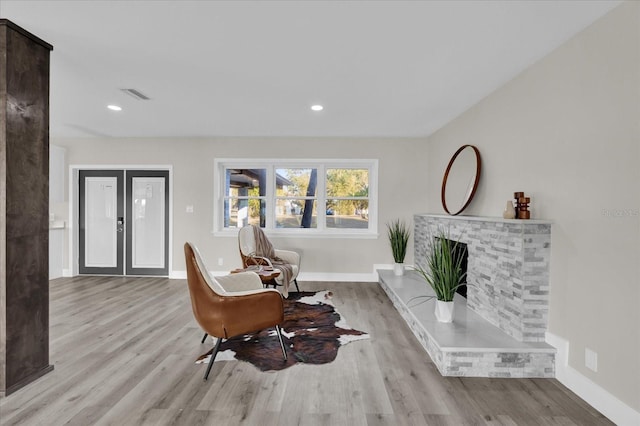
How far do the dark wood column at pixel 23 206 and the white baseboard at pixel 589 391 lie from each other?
376cm

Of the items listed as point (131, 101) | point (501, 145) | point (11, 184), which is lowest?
point (11, 184)

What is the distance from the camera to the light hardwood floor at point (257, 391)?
196 cm

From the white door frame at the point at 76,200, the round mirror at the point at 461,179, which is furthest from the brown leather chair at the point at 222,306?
the white door frame at the point at 76,200

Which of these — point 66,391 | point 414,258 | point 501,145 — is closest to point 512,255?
point 501,145

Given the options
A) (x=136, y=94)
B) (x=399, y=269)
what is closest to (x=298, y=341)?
(x=399, y=269)

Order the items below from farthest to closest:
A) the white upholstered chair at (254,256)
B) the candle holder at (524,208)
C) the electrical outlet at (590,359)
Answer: the white upholstered chair at (254,256) < the candle holder at (524,208) < the electrical outlet at (590,359)

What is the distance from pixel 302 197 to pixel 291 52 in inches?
126

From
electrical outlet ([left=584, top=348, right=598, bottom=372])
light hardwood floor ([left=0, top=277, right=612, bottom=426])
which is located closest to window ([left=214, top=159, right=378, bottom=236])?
light hardwood floor ([left=0, top=277, right=612, bottom=426])

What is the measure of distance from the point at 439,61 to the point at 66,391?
3672 mm

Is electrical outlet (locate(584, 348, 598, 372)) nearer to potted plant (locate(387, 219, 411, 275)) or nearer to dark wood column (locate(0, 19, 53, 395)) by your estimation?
potted plant (locate(387, 219, 411, 275))

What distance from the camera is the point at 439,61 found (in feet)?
8.75

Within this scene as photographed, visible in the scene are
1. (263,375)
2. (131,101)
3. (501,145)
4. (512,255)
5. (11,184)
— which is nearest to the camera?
(11,184)

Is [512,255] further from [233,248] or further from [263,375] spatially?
[233,248]

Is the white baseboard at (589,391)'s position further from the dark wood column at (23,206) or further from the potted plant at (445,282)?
the dark wood column at (23,206)
